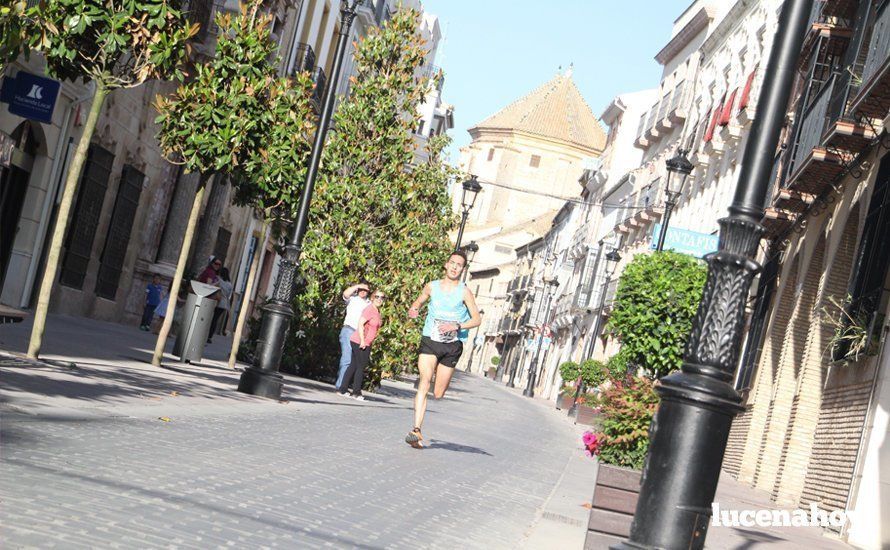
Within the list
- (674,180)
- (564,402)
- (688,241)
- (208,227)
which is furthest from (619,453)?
(564,402)

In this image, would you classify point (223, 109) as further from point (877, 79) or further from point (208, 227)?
point (208, 227)

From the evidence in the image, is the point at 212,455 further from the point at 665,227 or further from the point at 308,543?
the point at 665,227

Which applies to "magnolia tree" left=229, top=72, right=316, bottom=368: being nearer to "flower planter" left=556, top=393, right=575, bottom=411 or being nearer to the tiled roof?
"flower planter" left=556, top=393, right=575, bottom=411

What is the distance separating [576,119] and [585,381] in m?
76.3

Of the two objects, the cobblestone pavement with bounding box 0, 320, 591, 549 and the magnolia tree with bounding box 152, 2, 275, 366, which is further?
the magnolia tree with bounding box 152, 2, 275, 366

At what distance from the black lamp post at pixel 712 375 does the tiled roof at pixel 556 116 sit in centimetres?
10658

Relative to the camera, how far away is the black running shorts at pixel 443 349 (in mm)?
13391

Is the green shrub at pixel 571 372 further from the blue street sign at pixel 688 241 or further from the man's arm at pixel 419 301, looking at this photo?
the man's arm at pixel 419 301

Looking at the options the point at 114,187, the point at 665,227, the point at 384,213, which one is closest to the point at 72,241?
the point at 114,187

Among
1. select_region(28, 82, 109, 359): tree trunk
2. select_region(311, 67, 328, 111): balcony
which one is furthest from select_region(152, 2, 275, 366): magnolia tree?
select_region(311, 67, 328, 111): balcony

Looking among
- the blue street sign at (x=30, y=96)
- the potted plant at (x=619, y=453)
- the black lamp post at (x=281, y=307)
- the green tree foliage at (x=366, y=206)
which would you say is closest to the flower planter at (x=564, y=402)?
the green tree foliage at (x=366, y=206)

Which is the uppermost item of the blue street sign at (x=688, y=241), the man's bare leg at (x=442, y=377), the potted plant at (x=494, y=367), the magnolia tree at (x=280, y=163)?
the blue street sign at (x=688, y=241)

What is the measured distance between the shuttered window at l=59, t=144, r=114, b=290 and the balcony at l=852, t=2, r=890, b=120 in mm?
13776

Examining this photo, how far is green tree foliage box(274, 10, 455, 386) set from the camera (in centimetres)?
2438
